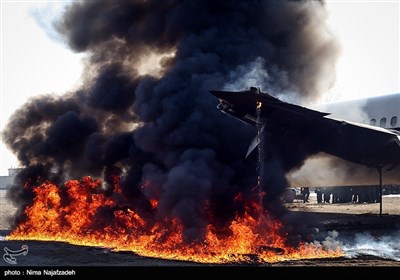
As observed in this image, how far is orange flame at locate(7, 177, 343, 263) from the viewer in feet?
46.1

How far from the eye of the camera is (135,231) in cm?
1716

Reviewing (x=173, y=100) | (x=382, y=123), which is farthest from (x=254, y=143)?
(x=382, y=123)

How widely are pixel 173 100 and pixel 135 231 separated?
16.1ft

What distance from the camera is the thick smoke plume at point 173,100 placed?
15055 mm

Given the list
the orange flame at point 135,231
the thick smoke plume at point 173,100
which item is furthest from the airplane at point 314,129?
the orange flame at point 135,231

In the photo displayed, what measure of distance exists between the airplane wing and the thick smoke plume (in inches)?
33.3

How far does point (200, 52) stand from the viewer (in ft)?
56.1

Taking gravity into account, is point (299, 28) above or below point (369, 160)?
above

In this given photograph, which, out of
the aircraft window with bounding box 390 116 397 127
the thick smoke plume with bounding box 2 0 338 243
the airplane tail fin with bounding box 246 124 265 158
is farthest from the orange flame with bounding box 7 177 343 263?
the aircraft window with bounding box 390 116 397 127

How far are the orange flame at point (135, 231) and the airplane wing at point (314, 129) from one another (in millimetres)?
2709

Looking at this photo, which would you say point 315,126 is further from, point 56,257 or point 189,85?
point 56,257

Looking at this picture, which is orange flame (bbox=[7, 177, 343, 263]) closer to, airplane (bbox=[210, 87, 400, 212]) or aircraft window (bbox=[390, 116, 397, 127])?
airplane (bbox=[210, 87, 400, 212])

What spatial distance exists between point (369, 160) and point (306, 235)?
15.0 ft

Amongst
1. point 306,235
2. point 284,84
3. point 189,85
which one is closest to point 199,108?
point 189,85
